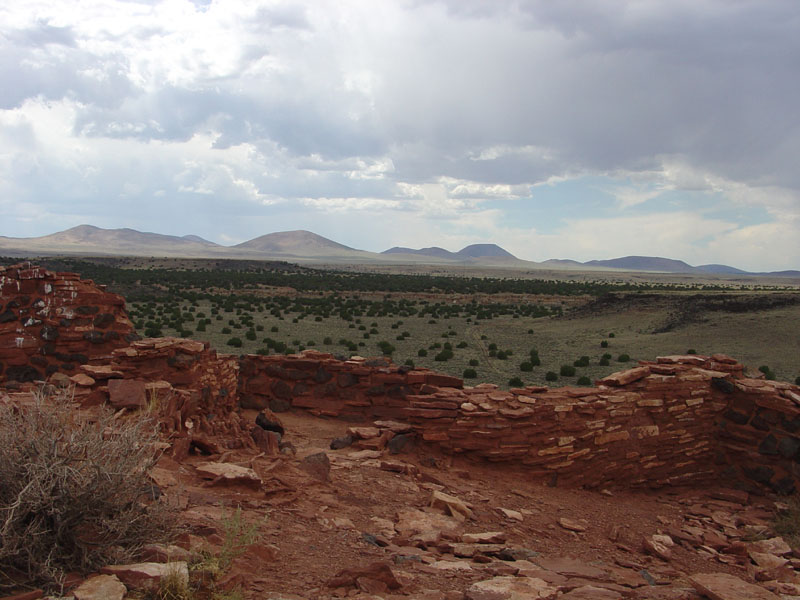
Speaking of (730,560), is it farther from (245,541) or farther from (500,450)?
(245,541)

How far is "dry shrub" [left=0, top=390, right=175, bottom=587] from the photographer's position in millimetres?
3432

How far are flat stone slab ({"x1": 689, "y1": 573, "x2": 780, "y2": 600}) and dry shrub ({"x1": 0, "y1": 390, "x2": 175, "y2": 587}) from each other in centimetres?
426

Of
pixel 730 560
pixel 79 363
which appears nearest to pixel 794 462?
pixel 730 560

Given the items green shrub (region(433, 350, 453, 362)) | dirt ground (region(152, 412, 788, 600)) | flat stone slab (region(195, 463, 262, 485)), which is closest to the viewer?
dirt ground (region(152, 412, 788, 600))

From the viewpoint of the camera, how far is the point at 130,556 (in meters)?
3.70

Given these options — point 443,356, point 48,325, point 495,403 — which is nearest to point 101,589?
point 495,403

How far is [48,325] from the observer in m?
10.6

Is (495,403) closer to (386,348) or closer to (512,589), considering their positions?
(512,589)

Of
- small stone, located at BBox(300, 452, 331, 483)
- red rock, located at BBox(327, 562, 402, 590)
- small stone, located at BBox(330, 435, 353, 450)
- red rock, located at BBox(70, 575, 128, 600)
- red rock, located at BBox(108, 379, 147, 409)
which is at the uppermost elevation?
red rock, located at BBox(108, 379, 147, 409)

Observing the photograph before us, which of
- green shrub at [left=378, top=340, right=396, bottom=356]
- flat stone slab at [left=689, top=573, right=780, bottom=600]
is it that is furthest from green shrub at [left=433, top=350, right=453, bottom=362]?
flat stone slab at [left=689, top=573, right=780, bottom=600]

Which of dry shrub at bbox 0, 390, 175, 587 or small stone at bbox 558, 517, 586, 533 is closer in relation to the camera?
dry shrub at bbox 0, 390, 175, 587

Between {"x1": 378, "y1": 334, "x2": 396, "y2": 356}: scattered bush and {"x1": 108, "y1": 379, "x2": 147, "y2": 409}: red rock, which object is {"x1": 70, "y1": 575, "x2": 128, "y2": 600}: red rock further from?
{"x1": 378, "y1": 334, "x2": 396, "y2": 356}: scattered bush

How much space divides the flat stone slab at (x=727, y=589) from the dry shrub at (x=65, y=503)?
168 inches

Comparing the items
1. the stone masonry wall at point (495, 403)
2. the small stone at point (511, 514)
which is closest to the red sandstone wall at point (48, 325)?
the stone masonry wall at point (495, 403)
